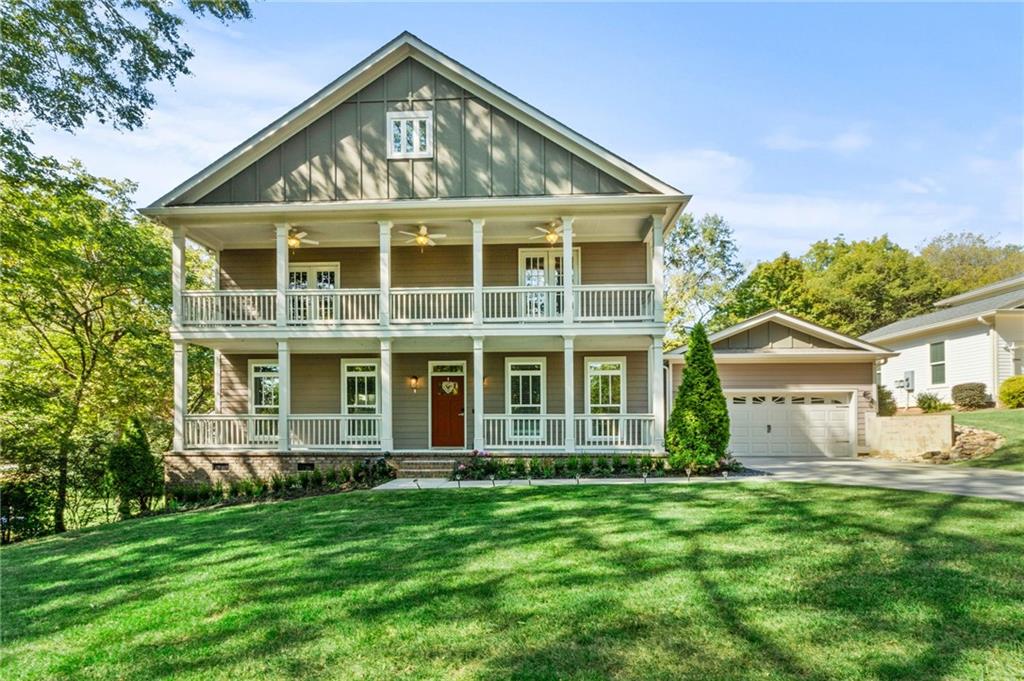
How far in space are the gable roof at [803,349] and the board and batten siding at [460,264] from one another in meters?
3.39

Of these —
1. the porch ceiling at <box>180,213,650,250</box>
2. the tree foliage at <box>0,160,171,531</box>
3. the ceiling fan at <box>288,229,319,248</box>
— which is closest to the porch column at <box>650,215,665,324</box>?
the porch ceiling at <box>180,213,650,250</box>

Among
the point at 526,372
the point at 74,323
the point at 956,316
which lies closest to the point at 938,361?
the point at 956,316

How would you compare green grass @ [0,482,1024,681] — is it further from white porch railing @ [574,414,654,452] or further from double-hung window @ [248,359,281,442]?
double-hung window @ [248,359,281,442]

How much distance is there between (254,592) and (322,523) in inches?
119

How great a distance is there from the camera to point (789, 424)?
16875mm

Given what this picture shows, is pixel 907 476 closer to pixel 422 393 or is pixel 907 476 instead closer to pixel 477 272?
pixel 477 272

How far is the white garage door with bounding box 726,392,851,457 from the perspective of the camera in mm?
16734

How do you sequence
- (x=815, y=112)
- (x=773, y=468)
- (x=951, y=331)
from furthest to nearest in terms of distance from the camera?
(x=951, y=331) < (x=815, y=112) < (x=773, y=468)

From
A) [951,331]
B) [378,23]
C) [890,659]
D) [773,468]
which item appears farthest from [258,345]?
[951,331]

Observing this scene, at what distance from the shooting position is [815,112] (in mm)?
19750

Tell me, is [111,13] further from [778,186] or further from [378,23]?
[778,186]

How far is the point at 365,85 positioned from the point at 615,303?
8.29 metres

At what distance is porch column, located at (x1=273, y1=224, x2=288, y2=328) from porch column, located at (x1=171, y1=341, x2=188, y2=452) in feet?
8.50

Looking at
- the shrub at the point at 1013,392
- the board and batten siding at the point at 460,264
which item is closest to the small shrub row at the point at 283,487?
the board and batten siding at the point at 460,264
